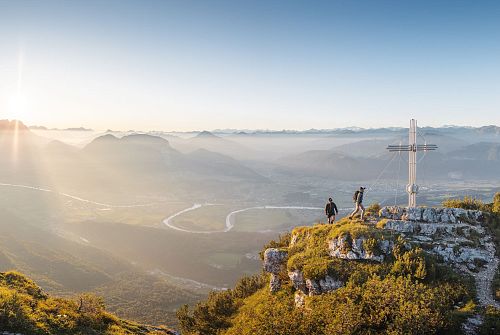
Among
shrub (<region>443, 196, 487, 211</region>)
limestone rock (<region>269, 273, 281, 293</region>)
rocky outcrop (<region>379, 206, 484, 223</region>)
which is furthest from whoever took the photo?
shrub (<region>443, 196, 487, 211</region>)

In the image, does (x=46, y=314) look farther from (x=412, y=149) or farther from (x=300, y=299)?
(x=412, y=149)

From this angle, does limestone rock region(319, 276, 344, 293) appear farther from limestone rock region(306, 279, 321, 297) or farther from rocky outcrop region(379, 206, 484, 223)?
rocky outcrop region(379, 206, 484, 223)

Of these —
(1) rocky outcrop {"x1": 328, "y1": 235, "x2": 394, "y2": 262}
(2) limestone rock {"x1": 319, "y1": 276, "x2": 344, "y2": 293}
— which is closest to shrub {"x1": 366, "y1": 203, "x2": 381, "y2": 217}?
(1) rocky outcrop {"x1": 328, "y1": 235, "x2": 394, "y2": 262}

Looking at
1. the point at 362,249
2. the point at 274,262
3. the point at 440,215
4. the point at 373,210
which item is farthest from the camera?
the point at 373,210

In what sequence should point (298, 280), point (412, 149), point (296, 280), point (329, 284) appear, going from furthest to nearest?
point (412, 149) → point (296, 280) → point (298, 280) → point (329, 284)

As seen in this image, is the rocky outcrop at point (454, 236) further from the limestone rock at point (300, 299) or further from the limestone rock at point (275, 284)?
the limestone rock at point (275, 284)

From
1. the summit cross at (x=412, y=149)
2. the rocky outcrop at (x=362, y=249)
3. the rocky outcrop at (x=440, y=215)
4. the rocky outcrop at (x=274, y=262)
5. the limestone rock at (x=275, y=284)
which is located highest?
the summit cross at (x=412, y=149)

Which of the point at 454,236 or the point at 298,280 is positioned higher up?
the point at 454,236

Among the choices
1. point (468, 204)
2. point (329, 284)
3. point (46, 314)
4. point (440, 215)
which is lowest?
point (46, 314)

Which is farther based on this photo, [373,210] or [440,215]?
[373,210]

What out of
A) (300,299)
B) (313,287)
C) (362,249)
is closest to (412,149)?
(362,249)

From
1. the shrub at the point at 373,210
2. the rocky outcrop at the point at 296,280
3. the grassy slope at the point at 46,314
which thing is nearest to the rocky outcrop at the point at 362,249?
the rocky outcrop at the point at 296,280
